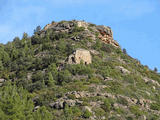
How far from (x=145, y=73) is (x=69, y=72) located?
1049 inches

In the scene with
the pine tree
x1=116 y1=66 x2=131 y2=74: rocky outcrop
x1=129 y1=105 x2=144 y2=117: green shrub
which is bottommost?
Result: x1=129 y1=105 x2=144 y2=117: green shrub

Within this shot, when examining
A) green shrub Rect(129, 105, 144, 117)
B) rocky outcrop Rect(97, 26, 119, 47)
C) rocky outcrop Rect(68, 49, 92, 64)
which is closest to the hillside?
rocky outcrop Rect(68, 49, 92, 64)

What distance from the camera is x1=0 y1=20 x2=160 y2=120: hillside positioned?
2591 inches

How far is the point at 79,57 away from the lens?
88.6 metres

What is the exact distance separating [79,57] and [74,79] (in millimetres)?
8568

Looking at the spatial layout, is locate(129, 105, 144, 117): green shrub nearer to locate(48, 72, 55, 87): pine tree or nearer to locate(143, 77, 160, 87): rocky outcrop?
locate(48, 72, 55, 87): pine tree

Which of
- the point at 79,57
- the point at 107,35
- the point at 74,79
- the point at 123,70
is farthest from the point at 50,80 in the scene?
the point at 107,35

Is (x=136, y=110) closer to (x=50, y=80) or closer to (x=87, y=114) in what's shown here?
(x=87, y=114)

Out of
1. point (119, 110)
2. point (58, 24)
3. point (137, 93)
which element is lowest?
point (119, 110)

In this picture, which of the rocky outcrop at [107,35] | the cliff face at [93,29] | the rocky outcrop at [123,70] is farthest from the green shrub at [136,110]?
the rocky outcrop at [107,35]

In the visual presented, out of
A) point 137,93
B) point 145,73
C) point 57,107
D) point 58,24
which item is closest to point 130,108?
point 137,93

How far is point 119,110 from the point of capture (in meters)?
69.3

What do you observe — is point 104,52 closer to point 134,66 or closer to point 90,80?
point 134,66

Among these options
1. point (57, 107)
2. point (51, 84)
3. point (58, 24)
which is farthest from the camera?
point (58, 24)
